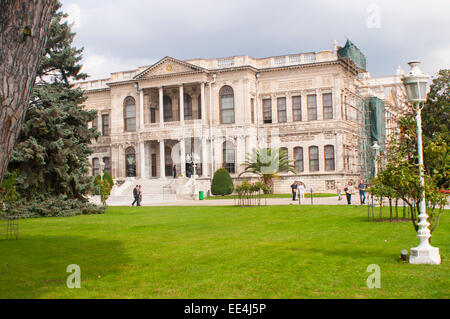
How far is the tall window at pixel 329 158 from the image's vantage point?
46.7 m

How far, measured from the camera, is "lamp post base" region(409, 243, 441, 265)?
991 centimetres

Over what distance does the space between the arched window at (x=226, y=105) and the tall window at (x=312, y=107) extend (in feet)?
23.0

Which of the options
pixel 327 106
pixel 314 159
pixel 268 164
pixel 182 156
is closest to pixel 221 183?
pixel 268 164

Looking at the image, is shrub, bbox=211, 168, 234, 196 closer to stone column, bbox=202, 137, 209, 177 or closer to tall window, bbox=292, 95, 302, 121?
stone column, bbox=202, 137, 209, 177

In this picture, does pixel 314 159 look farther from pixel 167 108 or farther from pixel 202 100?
pixel 167 108

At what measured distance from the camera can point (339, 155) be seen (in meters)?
46.2

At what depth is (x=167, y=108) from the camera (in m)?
53.5

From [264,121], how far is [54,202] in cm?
2744

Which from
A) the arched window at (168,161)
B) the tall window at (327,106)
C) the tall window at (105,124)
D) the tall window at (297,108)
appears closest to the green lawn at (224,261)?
the tall window at (327,106)

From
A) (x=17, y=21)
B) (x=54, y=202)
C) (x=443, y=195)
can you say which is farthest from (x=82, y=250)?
(x=54, y=202)

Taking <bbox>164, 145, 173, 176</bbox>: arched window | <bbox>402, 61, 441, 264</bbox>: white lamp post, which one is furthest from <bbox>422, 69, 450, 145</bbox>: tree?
<bbox>402, 61, 441, 264</bbox>: white lamp post

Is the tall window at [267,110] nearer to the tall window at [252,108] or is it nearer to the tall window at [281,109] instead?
the tall window at [281,109]

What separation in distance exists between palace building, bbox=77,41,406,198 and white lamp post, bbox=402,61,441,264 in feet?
115

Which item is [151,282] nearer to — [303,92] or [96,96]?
[303,92]
